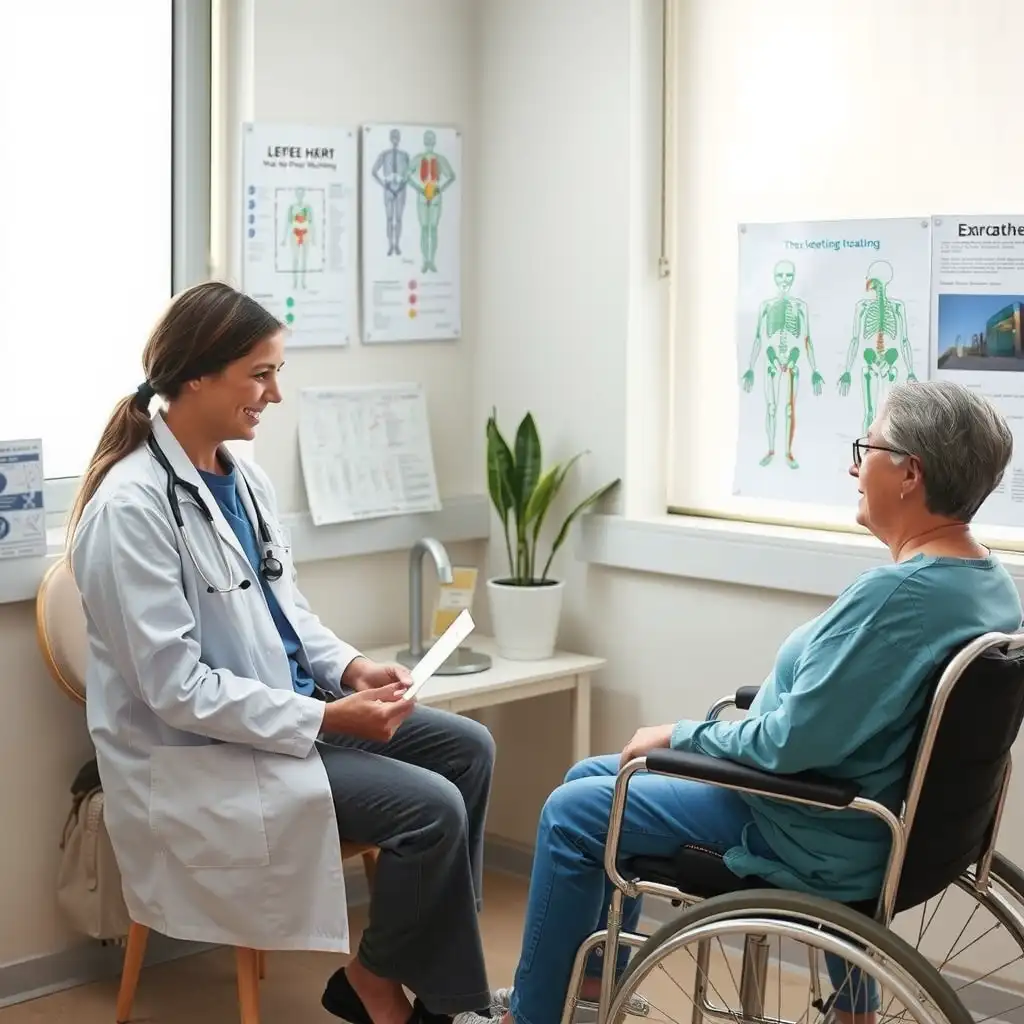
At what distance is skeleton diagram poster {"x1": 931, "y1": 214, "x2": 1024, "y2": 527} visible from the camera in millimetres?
2922

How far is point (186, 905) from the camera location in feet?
8.46

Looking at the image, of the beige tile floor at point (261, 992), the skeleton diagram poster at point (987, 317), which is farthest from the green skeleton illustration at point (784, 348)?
the beige tile floor at point (261, 992)

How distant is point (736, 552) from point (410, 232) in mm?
1034

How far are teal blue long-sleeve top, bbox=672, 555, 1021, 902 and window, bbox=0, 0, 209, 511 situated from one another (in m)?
1.63

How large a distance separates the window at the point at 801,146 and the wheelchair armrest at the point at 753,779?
1.09 meters

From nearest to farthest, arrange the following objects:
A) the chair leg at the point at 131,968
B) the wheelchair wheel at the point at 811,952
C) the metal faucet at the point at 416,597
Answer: the wheelchair wheel at the point at 811,952 < the chair leg at the point at 131,968 < the metal faucet at the point at 416,597

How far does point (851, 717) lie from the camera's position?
2.08 m

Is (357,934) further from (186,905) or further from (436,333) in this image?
(436,333)

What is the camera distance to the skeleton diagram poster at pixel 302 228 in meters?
3.28

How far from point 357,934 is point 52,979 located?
0.65 metres

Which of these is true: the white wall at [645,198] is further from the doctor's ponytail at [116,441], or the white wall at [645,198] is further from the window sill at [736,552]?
the doctor's ponytail at [116,441]

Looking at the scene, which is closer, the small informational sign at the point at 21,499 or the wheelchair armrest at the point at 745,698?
the wheelchair armrest at the point at 745,698

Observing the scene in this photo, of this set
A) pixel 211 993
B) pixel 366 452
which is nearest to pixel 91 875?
pixel 211 993

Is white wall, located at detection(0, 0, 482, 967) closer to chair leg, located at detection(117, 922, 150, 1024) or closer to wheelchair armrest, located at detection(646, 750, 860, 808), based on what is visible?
chair leg, located at detection(117, 922, 150, 1024)
